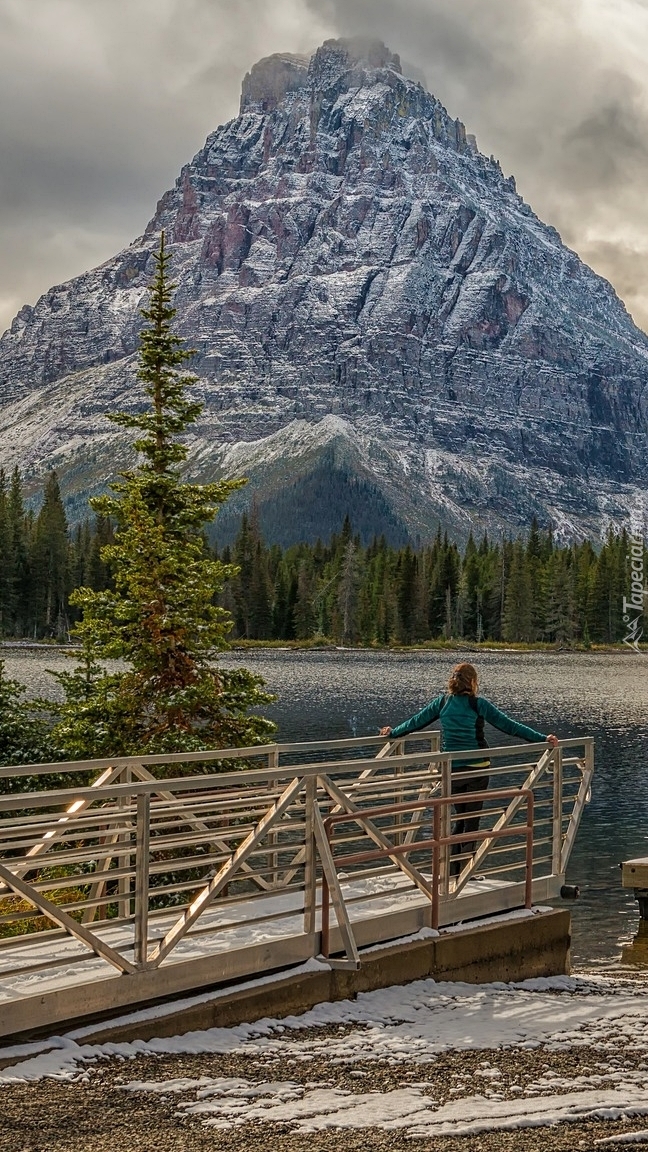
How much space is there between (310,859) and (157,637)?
1156cm

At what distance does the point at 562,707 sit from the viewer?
74812 millimetres

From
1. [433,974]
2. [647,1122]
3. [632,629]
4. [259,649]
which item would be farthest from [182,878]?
[632,629]

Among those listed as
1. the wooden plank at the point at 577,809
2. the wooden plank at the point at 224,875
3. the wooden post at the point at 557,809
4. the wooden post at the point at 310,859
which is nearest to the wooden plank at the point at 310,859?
the wooden post at the point at 310,859

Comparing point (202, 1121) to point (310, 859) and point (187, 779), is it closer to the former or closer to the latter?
point (187, 779)

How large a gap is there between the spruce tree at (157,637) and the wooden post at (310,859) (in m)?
9.91

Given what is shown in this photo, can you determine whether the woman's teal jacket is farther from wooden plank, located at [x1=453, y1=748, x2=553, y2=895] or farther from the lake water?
the lake water

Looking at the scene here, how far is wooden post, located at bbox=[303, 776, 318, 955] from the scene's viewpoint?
1042 centimetres

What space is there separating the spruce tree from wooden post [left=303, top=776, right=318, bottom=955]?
9.91m

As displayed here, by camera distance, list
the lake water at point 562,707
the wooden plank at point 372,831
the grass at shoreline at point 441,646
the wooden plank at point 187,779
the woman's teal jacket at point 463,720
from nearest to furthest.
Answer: the wooden plank at point 187,779
the wooden plank at point 372,831
the woman's teal jacket at point 463,720
the lake water at point 562,707
the grass at shoreline at point 441,646

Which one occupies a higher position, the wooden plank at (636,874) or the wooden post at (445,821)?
the wooden post at (445,821)

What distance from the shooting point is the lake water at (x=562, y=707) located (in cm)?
2502

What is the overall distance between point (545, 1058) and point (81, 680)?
14595mm

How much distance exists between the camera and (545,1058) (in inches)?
352

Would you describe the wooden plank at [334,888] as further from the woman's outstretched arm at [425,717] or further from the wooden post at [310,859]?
the woman's outstretched arm at [425,717]
